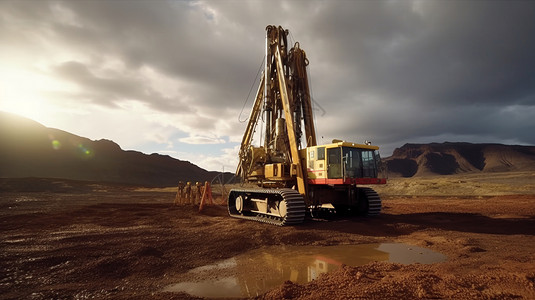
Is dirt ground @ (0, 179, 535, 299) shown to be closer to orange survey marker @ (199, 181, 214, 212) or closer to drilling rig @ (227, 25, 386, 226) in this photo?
drilling rig @ (227, 25, 386, 226)

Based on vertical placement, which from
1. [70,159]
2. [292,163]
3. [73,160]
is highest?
[70,159]

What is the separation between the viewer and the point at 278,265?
597 cm

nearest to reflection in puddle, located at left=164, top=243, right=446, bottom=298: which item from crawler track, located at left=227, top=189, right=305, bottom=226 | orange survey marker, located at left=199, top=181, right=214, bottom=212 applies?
crawler track, located at left=227, top=189, right=305, bottom=226

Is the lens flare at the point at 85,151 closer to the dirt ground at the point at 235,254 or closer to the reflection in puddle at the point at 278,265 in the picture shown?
the dirt ground at the point at 235,254

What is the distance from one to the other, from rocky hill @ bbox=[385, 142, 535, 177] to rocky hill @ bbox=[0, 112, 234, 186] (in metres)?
129

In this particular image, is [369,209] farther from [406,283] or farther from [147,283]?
[147,283]

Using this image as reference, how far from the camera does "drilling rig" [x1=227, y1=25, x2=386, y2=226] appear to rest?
35.8 ft

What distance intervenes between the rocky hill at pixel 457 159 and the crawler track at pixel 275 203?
162 meters

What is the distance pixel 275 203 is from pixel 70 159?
86.5 meters

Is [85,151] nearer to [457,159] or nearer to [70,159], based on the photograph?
[70,159]

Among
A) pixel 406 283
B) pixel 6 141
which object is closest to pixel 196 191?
pixel 406 283

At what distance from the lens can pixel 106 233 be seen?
8828mm

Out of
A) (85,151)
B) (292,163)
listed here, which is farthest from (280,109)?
(85,151)

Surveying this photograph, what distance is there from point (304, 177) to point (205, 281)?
Result: 7.29 m
